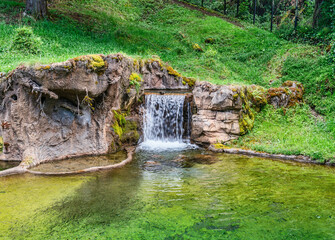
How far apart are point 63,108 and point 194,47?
1787cm

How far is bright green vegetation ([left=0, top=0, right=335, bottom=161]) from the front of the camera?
14266mm

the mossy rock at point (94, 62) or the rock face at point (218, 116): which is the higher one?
the mossy rock at point (94, 62)

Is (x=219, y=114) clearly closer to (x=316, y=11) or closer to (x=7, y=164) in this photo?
(x=7, y=164)

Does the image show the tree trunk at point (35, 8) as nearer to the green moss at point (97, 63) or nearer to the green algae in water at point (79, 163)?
the green moss at point (97, 63)

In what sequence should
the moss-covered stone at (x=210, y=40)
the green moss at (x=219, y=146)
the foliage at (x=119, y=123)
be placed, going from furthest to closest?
the moss-covered stone at (x=210, y=40) < the green moss at (x=219, y=146) < the foliage at (x=119, y=123)

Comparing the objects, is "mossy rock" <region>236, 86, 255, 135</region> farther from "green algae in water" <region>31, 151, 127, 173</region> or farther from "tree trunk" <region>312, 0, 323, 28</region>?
"tree trunk" <region>312, 0, 323, 28</region>

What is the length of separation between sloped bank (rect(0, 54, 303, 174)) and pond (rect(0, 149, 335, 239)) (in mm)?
2007

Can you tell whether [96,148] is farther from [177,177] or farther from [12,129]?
[177,177]

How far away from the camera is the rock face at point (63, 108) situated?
30.0 feet

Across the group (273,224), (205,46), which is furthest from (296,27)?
(273,224)

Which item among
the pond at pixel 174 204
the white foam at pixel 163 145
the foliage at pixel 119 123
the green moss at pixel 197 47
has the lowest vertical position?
the pond at pixel 174 204

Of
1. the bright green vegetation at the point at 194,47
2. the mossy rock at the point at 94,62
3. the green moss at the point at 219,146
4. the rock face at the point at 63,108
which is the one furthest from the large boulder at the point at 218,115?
the mossy rock at the point at 94,62

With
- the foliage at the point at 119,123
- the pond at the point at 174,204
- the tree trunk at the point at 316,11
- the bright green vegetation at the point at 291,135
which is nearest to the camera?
the pond at the point at 174,204

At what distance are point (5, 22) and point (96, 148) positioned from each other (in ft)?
47.1
